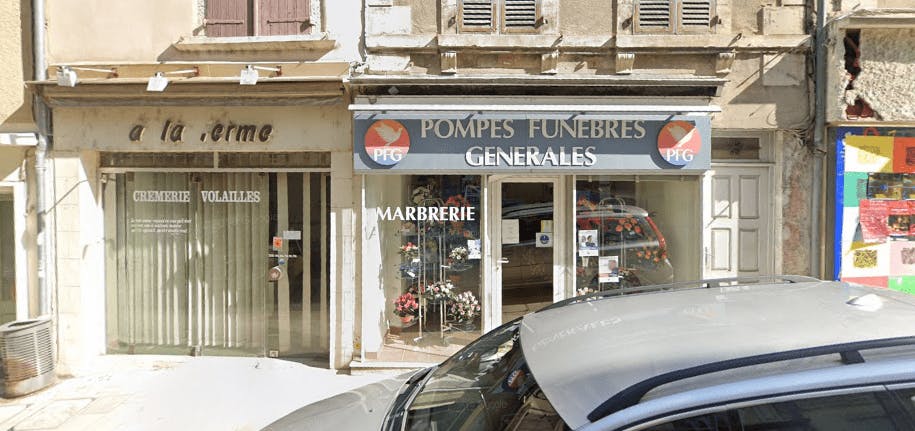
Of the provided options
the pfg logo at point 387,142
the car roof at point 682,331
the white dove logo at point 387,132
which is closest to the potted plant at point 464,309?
the pfg logo at point 387,142

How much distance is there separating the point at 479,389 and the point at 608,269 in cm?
463

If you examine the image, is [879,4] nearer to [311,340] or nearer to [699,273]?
[699,273]

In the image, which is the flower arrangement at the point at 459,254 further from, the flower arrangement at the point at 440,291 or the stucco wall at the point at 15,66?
the stucco wall at the point at 15,66

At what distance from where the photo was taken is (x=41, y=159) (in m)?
6.29

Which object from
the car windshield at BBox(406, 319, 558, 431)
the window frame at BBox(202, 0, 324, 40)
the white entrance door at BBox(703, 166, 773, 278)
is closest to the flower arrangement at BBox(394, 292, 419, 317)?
the window frame at BBox(202, 0, 324, 40)

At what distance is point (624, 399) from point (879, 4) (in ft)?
23.5

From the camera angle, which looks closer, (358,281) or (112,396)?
(112,396)

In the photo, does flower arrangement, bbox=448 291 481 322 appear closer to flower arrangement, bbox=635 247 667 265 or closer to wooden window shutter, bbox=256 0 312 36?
flower arrangement, bbox=635 247 667 265

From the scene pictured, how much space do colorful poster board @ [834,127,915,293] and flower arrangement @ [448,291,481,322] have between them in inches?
163

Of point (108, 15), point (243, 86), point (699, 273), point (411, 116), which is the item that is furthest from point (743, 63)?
point (108, 15)

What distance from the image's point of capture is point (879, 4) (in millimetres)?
6352

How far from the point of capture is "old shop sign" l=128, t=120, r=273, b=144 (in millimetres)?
6410

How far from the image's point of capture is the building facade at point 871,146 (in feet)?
20.1

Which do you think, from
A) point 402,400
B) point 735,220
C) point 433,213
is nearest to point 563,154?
point 433,213
